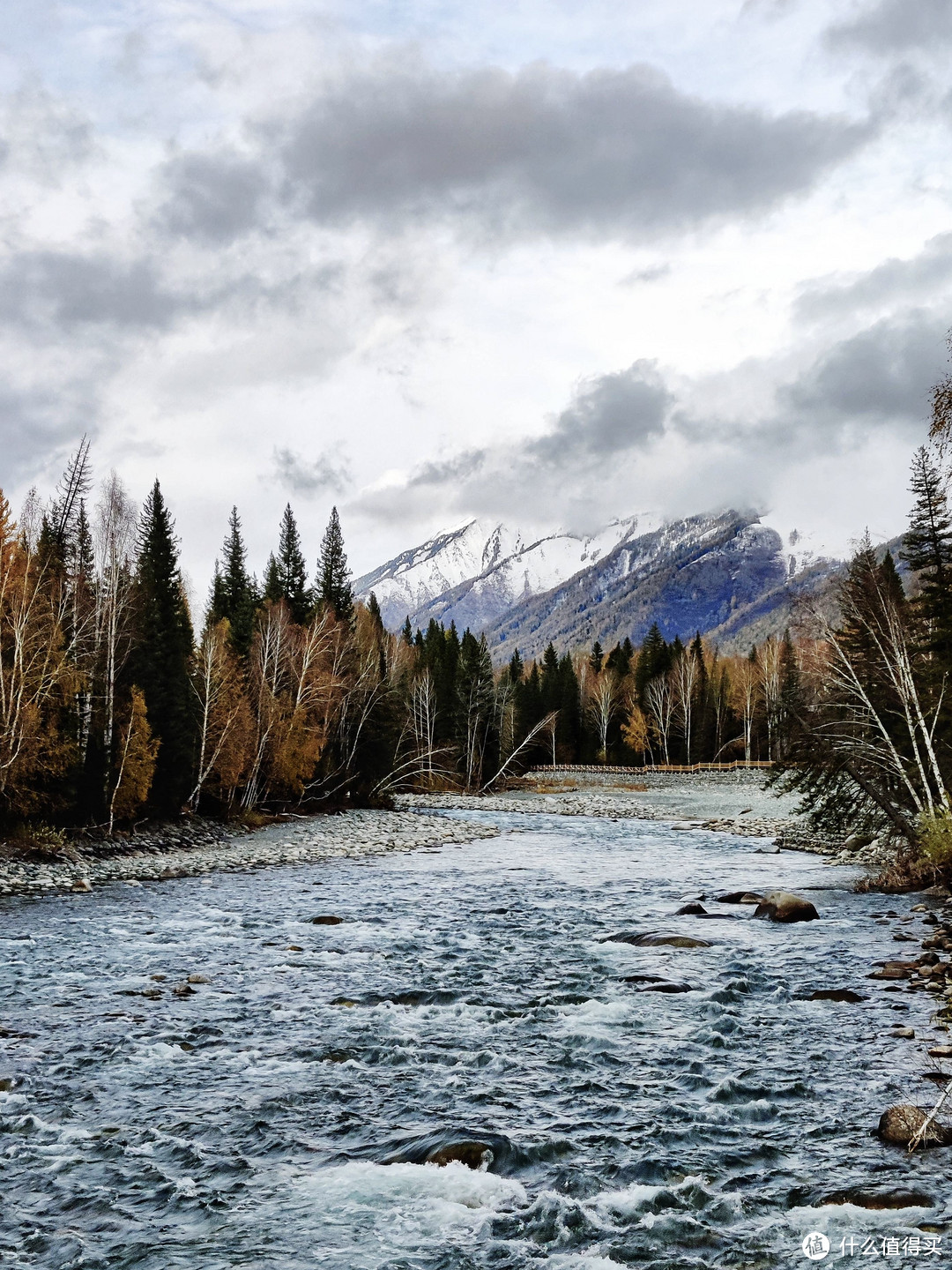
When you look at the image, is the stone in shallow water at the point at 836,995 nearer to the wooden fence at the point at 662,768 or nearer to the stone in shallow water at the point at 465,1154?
the stone in shallow water at the point at 465,1154

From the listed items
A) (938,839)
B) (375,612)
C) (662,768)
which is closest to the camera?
(938,839)

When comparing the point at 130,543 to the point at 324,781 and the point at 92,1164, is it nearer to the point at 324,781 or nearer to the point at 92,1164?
the point at 324,781

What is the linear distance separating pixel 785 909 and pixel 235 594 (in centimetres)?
5219

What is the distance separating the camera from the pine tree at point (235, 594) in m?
56.9

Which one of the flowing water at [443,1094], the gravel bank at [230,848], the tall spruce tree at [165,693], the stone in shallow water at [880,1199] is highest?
the tall spruce tree at [165,693]

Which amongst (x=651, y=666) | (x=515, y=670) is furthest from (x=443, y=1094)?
(x=515, y=670)

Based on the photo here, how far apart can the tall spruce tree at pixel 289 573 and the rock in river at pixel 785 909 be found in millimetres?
50227

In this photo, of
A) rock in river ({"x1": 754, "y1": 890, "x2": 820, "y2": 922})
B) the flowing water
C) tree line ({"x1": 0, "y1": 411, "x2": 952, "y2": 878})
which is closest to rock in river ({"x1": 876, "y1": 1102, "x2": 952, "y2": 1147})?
the flowing water

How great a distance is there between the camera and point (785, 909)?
1808cm

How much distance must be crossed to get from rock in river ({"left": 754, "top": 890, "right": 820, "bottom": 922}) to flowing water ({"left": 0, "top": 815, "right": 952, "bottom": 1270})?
2.20ft

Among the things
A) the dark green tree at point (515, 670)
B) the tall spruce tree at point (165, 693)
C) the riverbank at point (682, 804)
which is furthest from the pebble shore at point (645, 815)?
the dark green tree at point (515, 670)

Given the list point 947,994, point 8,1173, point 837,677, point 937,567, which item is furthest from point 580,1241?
point 937,567

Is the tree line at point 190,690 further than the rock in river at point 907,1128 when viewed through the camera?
Yes

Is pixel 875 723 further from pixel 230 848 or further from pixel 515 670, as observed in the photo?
pixel 515 670
